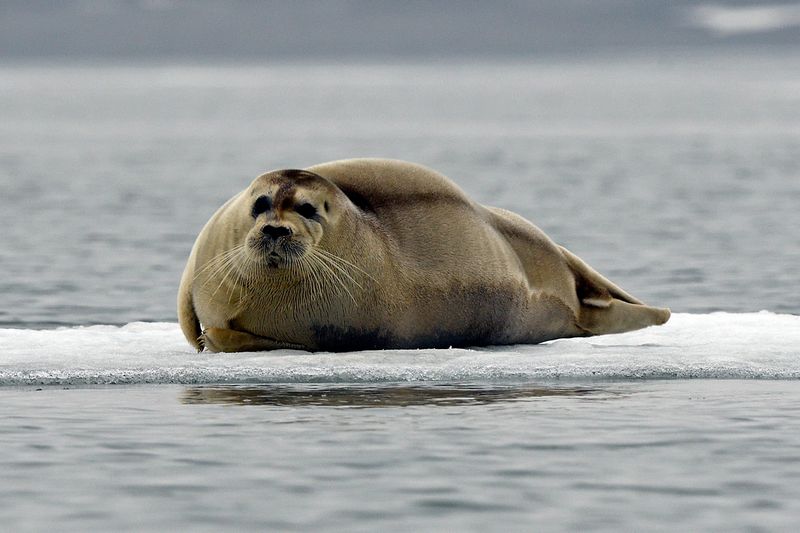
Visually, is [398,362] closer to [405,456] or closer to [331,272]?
[331,272]

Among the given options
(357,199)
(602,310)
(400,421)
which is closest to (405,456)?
(400,421)

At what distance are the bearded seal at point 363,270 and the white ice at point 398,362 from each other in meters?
0.21

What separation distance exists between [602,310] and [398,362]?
2.31 metres

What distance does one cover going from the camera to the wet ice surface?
693 centimetres

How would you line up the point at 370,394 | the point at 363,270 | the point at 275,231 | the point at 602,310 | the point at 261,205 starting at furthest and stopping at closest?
A: the point at 602,310, the point at 363,270, the point at 261,205, the point at 275,231, the point at 370,394

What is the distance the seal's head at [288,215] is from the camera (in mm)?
10578

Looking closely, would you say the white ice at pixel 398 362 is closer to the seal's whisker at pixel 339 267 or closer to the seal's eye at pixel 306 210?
the seal's whisker at pixel 339 267

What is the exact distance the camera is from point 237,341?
1102cm

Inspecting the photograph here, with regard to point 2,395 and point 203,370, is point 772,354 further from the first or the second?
point 2,395

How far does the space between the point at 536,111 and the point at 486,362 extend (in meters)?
153

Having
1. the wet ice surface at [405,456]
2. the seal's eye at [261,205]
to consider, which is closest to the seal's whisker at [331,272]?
the seal's eye at [261,205]

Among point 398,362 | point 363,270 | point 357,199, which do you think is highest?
point 357,199

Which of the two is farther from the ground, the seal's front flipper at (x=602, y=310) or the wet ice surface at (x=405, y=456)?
the seal's front flipper at (x=602, y=310)

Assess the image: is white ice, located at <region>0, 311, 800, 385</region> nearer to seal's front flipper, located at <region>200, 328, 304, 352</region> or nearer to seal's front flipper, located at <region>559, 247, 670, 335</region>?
seal's front flipper, located at <region>200, 328, 304, 352</region>
